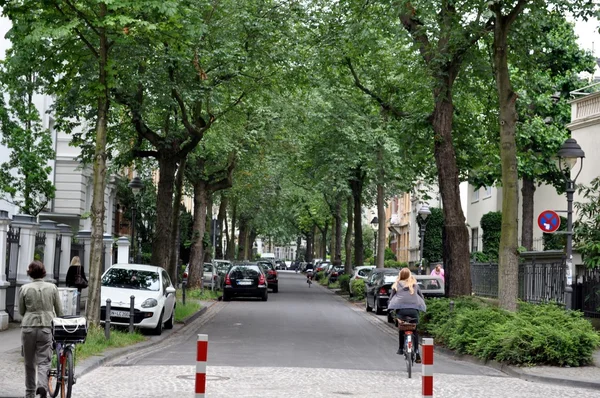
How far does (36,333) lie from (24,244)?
1280 cm

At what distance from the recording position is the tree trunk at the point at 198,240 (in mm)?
39719

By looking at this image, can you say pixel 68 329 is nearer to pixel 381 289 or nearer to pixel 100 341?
pixel 100 341

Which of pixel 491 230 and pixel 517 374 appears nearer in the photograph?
pixel 517 374

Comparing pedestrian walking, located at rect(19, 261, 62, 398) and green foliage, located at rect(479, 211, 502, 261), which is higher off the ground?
green foliage, located at rect(479, 211, 502, 261)

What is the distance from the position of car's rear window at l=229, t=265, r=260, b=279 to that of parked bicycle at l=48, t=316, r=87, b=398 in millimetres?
29097

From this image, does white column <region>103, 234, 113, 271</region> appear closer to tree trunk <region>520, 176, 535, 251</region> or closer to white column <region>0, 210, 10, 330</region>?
white column <region>0, 210, 10, 330</region>

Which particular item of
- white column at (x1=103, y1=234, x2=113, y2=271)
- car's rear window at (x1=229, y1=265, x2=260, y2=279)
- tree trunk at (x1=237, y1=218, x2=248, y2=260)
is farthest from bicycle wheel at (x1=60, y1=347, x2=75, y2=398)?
tree trunk at (x1=237, y1=218, x2=248, y2=260)

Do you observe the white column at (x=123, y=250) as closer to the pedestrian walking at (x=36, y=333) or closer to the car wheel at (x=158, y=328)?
the car wheel at (x=158, y=328)

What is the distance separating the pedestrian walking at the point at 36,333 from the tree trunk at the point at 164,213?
17231mm

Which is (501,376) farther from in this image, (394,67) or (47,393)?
(394,67)

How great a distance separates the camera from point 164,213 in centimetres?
2750

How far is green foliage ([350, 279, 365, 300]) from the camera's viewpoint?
42716 mm

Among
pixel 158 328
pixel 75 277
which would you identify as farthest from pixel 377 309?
pixel 158 328

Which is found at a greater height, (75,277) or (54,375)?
(75,277)
